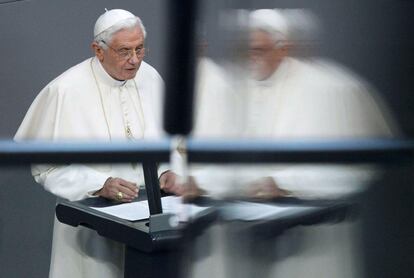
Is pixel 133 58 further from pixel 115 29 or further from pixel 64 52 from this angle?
pixel 64 52

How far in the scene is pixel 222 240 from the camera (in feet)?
3.88

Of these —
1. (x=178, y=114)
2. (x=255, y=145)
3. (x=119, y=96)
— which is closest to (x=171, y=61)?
(x=178, y=114)

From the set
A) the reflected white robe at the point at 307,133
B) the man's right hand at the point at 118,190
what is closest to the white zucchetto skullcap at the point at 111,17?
the man's right hand at the point at 118,190

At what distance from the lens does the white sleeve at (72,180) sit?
1292 mm

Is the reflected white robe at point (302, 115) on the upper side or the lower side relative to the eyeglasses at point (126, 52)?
lower

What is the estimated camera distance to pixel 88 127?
1.40m

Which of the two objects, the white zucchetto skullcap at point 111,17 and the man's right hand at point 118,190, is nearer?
the man's right hand at point 118,190

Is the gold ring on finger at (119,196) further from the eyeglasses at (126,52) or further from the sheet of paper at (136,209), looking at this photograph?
the eyeglasses at (126,52)

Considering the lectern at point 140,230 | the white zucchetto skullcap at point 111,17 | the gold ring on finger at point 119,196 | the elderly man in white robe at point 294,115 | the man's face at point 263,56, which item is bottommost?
the lectern at point 140,230

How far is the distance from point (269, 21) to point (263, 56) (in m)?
0.05

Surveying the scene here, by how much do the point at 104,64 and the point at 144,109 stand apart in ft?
0.60

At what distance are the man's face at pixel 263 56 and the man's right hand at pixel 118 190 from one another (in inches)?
13.6

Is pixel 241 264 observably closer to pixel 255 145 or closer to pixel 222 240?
Result: pixel 222 240

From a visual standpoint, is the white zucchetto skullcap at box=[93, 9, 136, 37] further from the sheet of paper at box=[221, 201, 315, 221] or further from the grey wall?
the sheet of paper at box=[221, 201, 315, 221]
